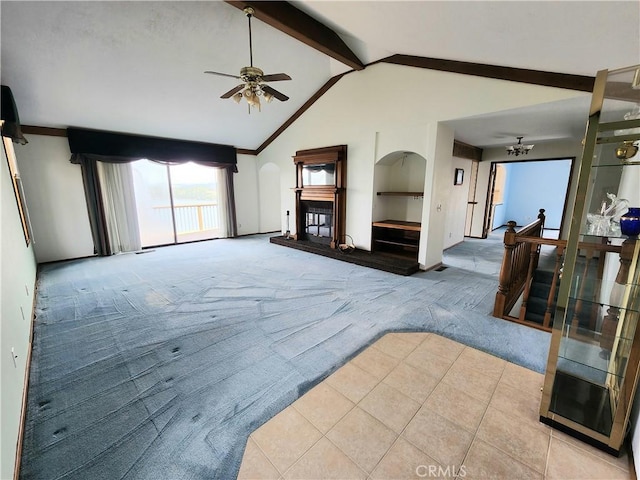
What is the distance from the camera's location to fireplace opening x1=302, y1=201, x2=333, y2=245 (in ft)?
19.2

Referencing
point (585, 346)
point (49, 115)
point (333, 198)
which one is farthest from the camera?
point (333, 198)

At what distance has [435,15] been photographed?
2.35 metres

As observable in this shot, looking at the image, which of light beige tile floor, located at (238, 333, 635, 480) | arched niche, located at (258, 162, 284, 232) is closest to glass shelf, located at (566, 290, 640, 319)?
light beige tile floor, located at (238, 333, 635, 480)

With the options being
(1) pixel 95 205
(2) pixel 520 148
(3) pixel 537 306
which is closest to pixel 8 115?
(1) pixel 95 205

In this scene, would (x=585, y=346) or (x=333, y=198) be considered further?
(x=333, y=198)

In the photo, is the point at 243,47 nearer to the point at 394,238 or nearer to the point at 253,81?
the point at 253,81

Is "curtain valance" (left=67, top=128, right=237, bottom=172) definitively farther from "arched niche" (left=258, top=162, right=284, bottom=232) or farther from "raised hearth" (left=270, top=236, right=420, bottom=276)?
"raised hearth" (left=270, top=236, right=420, bottom=276)

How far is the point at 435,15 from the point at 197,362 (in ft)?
11.9

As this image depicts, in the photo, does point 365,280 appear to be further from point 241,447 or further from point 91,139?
point 91,139

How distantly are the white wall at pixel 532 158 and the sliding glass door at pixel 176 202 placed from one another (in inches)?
271

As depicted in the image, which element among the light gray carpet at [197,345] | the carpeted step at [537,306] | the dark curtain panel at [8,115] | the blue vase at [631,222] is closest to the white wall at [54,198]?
the light gray carpet at [197,345]

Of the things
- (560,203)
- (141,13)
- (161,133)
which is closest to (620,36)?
(141,13)

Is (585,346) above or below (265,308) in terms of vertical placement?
above

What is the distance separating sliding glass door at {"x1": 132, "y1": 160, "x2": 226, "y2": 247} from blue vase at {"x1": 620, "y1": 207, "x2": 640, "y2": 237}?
7.12 metres
